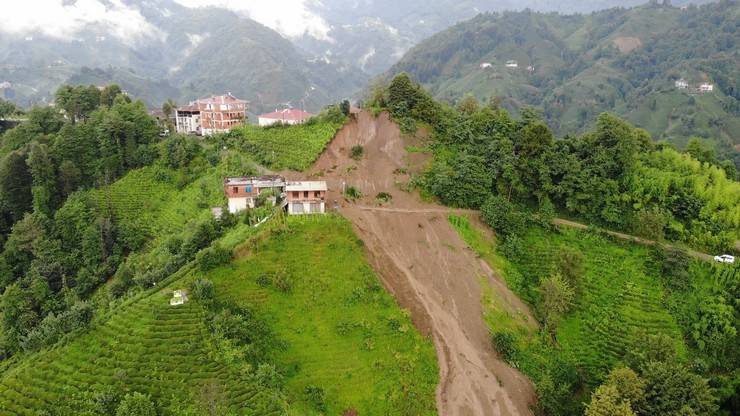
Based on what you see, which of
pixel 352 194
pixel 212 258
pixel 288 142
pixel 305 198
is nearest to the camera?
pixel 212 258

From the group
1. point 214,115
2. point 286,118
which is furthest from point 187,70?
point 286,118

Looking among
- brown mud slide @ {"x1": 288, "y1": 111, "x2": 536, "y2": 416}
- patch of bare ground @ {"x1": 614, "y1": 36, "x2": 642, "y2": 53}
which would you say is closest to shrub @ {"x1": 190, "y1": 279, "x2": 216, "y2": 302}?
brown mud slide @ {"x1": 288, "y1": 111, "x2": 536, "y2": 416}

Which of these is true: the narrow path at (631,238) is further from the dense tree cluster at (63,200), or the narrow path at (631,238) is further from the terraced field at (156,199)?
the dense tree cluster at (63,200)

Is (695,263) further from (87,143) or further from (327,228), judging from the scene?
(87,143)

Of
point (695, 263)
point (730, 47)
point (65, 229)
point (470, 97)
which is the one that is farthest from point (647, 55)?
point (65, 229)

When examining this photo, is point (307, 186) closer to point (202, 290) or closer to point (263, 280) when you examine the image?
point (263, 280)

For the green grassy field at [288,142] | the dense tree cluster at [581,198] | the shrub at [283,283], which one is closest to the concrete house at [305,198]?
the shrub at [283,283]

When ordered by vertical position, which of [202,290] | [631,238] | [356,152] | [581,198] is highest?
[356,152]
